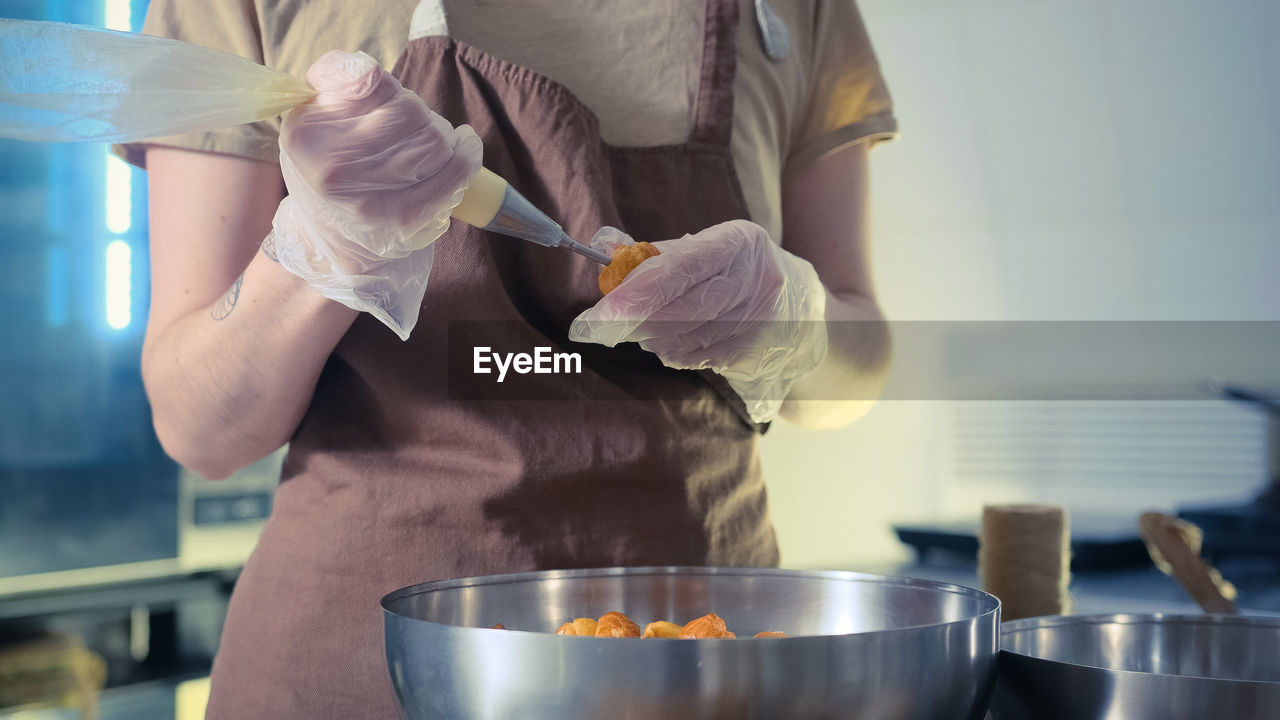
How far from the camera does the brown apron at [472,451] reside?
72 centimetres

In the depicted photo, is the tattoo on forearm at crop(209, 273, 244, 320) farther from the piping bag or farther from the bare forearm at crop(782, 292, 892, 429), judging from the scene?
the bare forearm at crop(782, 292, 892, 429)

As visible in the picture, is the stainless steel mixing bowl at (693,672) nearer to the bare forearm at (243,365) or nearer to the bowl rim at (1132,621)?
the bowl rim at (1132,621)

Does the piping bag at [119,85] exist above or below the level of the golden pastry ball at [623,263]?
above

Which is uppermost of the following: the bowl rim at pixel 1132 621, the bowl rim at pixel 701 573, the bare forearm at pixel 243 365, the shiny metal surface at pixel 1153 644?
the bare forearm at pixel 243 365

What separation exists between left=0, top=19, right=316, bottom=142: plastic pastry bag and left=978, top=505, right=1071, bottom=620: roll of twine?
0.60 meters

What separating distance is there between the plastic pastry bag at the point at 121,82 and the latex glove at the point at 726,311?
0.79 ft

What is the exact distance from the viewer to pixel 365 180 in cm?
52

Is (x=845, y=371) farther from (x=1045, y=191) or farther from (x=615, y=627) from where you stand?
(x=1045, y=191)

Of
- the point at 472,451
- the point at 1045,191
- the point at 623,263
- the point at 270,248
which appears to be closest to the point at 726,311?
the point at 623,263

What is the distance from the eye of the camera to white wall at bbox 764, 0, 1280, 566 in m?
1.39

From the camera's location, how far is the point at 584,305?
0.77 metres

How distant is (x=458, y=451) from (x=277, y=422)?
15cm

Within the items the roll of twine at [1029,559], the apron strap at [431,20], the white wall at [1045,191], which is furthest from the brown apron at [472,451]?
the white wall at [1045,191]

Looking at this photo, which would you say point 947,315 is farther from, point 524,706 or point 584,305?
point 524,706
